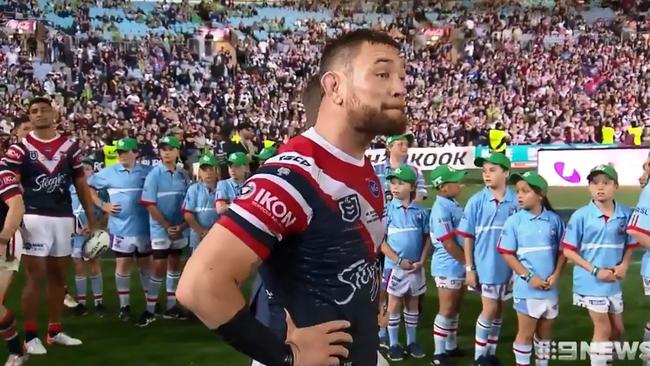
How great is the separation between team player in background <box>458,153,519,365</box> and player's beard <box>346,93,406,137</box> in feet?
14.7

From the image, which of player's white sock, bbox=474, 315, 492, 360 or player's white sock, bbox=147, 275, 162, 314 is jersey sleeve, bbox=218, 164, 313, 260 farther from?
player's white sock, bbox=147, 275, 162, 314

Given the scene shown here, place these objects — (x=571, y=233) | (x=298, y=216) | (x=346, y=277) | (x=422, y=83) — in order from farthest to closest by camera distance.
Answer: (x=422, y=83) < (x=571, y=233) < (x=346, y=277) < (x=298, y=216)

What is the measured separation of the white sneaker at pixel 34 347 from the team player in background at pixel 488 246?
3.90 m

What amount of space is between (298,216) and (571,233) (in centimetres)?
432

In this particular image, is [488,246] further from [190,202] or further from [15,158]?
[15,158]

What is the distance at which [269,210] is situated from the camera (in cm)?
214

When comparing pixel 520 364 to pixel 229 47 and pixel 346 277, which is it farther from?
pixel 229 47

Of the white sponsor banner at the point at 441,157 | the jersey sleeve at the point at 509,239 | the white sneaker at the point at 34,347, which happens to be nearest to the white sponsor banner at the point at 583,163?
the white sponsor banner at the point at 441,157

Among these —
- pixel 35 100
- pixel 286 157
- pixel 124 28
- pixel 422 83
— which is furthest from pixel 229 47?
pixel 286 157

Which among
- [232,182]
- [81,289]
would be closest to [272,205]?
[232,182]

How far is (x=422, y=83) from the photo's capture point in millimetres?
30203

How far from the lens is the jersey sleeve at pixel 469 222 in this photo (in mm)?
6688

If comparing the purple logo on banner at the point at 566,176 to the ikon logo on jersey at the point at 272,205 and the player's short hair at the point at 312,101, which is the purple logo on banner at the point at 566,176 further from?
the ikon logo on jersey at the point at 272,205

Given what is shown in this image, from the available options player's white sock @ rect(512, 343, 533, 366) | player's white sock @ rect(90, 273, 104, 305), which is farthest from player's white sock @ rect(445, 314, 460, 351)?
player's white sock @ rect(90, 273, 104, 305)
